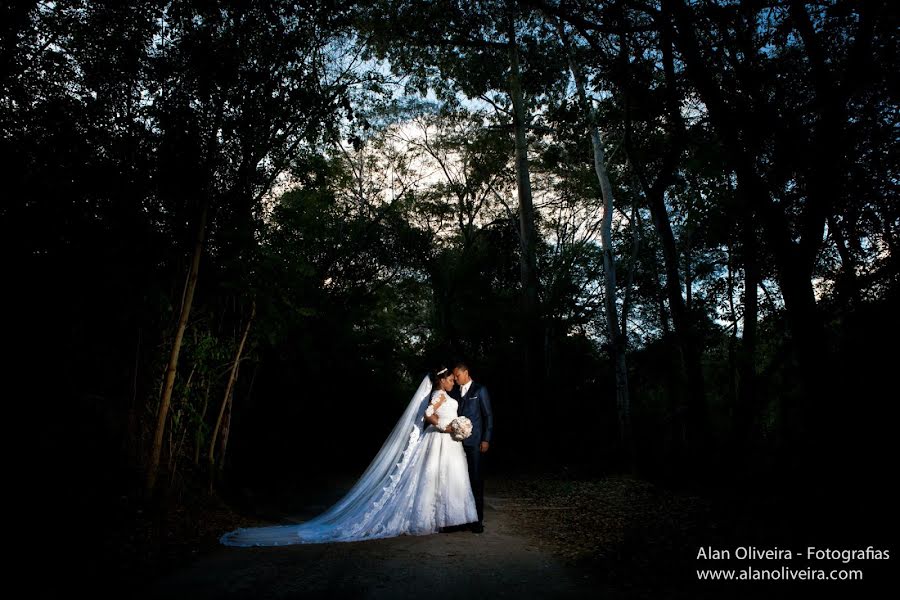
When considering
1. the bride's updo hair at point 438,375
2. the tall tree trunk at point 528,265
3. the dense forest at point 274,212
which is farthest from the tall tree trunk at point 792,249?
the tall tree trunk at point 528,265

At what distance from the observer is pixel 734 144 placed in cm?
572

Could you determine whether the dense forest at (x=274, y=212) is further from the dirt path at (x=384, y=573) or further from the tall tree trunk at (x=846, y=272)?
the dirt path at (x=384, y=573)

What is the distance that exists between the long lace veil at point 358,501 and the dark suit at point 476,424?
0.55m

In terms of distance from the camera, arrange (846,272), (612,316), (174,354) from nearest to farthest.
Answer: (174,354) < (846,272) < (612,316)

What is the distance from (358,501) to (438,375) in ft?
5.82

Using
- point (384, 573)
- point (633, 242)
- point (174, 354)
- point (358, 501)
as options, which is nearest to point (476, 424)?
point (358, 501)

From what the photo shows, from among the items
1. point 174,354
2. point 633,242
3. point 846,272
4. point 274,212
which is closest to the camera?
point 174,354

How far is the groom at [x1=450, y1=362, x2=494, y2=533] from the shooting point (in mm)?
6391

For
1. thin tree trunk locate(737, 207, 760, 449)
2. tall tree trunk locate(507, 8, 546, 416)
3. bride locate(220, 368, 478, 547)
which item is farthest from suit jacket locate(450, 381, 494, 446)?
tall tree trunk locate(507, 8, 546, 416)

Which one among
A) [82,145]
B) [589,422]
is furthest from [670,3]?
[589,422]

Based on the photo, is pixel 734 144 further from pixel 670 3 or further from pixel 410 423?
pixel 410 423

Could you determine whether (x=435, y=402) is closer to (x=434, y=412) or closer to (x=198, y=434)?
(x=434, y=412)

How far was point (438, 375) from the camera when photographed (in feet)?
21.9

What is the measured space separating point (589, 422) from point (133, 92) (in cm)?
1615
